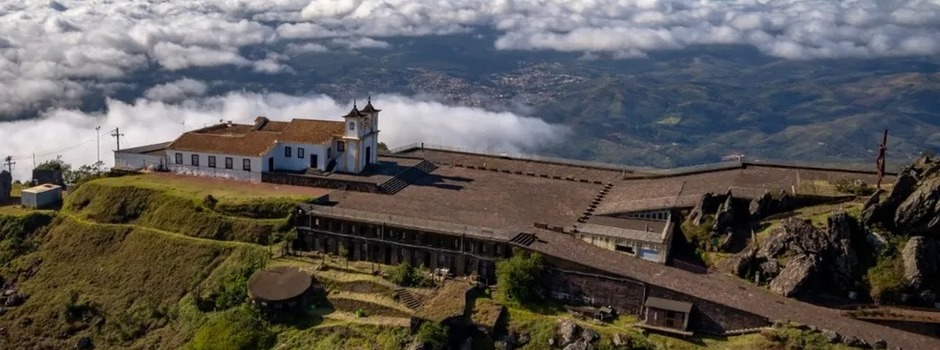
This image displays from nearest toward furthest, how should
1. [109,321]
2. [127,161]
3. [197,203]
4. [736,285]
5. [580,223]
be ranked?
[736,285] → [109,321] → [580,223] → [197,203] → [127,161]

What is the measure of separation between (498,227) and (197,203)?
23907mm

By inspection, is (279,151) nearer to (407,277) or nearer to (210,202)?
(210,202)

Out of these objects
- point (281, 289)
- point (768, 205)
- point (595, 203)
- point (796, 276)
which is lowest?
point (281, 289)

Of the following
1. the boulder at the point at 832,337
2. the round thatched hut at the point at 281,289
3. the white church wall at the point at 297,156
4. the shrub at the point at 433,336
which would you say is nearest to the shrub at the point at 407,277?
the round thatched hut at the point at 281,289

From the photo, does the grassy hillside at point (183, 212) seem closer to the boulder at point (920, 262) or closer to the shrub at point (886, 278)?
the shrub at point (886, 278)

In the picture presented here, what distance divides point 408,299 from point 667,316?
1583cm

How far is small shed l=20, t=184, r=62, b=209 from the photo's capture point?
65.6 meters

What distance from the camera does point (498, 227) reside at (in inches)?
2142

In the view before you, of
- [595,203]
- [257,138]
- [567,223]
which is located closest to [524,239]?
[567,223]

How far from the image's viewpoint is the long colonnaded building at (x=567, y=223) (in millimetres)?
45281

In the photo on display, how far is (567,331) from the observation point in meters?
44.4

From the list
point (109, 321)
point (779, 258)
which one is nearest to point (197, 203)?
point (109, 321)

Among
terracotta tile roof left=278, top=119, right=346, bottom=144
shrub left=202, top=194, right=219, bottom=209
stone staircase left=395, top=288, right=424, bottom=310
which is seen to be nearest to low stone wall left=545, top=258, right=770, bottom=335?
stone staircase left=395, top=288, right=424, bottom=310

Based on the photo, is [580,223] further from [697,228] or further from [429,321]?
[429,321]
